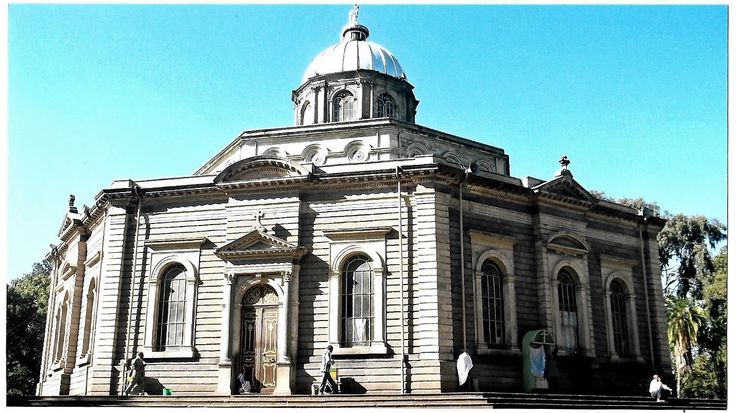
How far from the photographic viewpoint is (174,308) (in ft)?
75.8

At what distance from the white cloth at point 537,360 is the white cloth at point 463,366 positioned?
2.89m

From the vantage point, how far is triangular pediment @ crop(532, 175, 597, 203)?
2419cm

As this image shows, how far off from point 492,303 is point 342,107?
40.0 feet

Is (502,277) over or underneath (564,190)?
underneath

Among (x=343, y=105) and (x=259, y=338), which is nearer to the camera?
(x=259, y=338)

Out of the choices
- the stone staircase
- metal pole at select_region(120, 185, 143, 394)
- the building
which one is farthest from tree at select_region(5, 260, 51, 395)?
the stone staircase

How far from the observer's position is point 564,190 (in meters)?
24.9

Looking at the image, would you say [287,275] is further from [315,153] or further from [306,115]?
[306,115]

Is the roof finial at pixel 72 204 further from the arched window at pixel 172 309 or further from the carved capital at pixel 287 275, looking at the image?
the carved capital at pixel 287 275

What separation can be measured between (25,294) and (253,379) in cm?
2835

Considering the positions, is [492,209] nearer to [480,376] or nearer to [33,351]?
[480,376]

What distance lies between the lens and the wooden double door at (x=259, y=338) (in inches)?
853

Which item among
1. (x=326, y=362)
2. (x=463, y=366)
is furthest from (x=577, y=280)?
(x=326, y=362)

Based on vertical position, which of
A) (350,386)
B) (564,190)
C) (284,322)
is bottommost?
(350,386)
